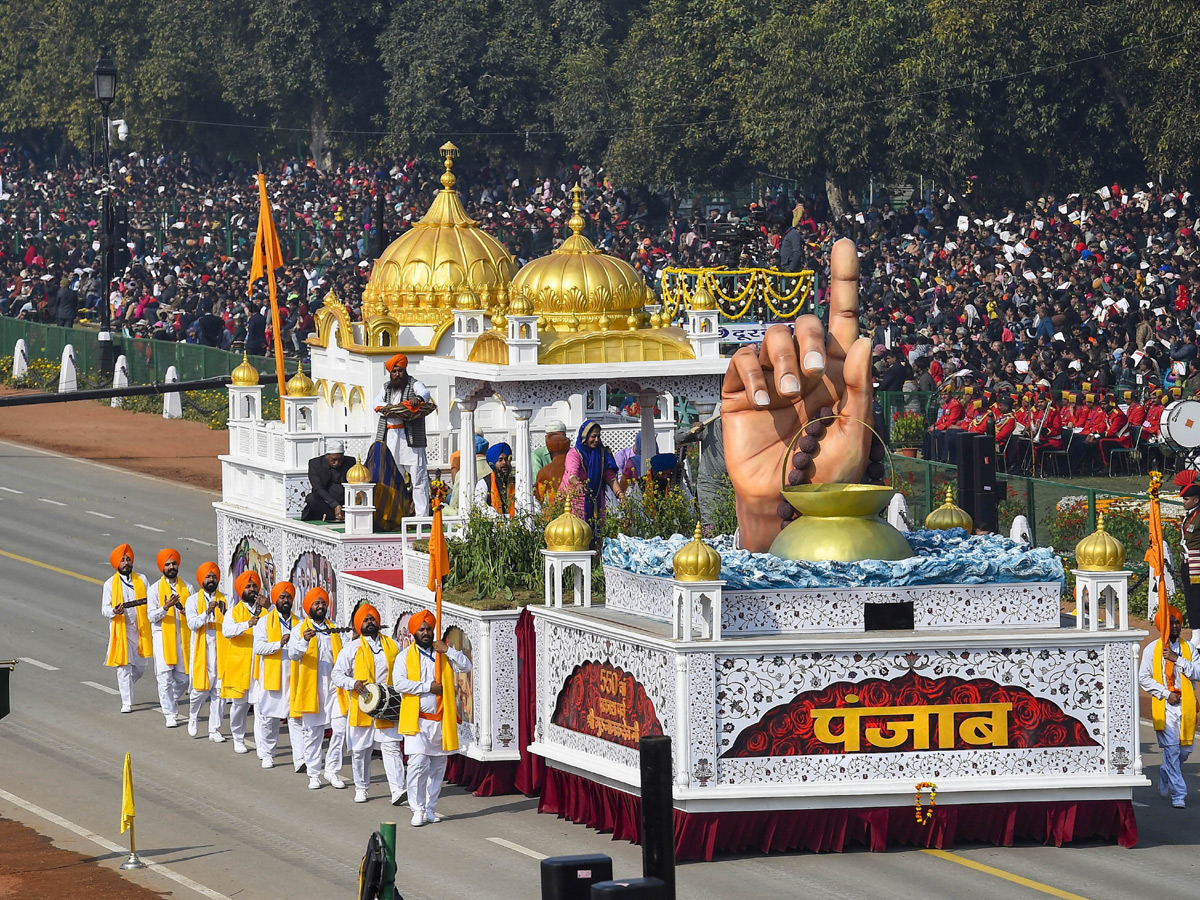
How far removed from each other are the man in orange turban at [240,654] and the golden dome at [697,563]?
239 inches

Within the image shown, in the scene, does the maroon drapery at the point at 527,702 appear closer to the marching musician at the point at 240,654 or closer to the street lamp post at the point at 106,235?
the marching musician at the point at 240,654

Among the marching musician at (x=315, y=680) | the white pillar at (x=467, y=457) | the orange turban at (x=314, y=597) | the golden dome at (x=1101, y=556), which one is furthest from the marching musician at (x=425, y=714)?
the golden dome at (x=1101, y=556)

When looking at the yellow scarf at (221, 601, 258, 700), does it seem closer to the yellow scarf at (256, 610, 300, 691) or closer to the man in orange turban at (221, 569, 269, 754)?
the man in orange turban at (221, 569, 269, 754)

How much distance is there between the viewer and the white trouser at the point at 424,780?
829 inches

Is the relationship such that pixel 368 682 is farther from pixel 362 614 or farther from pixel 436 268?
pixel 436 268

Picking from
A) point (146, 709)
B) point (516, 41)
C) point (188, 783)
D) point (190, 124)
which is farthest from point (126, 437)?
point (190, 124)

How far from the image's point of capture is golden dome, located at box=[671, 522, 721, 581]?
19.2m

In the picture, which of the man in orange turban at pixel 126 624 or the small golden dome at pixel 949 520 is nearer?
the small golden dome at pixel 949 520

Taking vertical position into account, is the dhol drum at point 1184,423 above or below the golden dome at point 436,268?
below

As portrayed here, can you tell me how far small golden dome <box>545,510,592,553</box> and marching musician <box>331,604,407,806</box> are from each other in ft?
5.27

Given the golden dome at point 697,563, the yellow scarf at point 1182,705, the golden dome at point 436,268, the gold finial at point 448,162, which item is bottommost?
the yellow scarf at point 1182,705

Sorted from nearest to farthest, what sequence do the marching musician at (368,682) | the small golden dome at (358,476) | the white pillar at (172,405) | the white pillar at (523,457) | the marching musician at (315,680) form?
A: the marching musician at (368,682), the marching musician at (315,680), the small golden dome at (358,476), the white pillar at (523,457), the white pillar at (172,405)

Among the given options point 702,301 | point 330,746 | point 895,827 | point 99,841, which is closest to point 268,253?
point 702,301

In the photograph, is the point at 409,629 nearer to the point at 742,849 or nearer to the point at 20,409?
the point at 742,849
